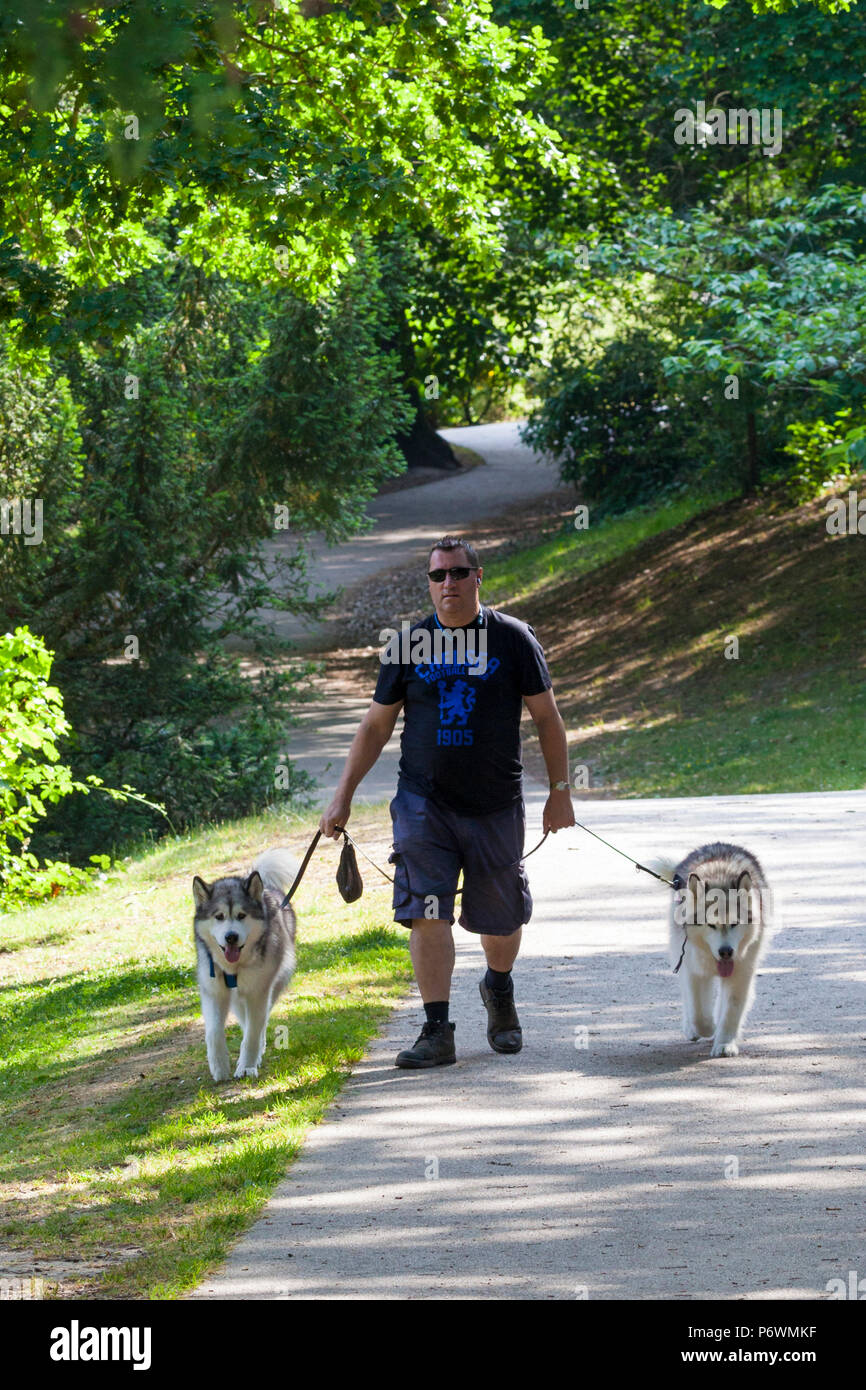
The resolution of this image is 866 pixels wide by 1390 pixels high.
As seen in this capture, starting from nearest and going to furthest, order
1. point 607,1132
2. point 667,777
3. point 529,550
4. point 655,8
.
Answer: point 607,1132 < point 667,777 < point 655,8 < point 529,550

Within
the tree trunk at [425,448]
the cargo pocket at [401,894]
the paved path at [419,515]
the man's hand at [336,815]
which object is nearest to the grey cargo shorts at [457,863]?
the cargo pocket at [401,894]

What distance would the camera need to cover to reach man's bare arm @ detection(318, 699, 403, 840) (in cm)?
681

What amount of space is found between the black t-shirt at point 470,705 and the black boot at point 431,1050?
1020 millimetres

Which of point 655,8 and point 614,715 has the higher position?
point 655,8

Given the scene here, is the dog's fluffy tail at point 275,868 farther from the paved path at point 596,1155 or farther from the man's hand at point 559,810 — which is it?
the man's hand at point 559,810

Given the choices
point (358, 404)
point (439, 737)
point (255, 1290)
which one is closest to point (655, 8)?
point (358, 404)

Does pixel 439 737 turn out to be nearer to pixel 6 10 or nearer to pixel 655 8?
pixel 6 10

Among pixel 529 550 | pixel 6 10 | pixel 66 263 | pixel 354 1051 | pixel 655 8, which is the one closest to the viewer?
pixel 6 10

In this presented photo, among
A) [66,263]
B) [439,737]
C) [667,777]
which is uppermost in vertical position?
[66,263]

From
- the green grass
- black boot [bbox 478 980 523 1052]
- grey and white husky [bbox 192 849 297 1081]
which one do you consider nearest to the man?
black boot [bbox 478 980 523 1052]

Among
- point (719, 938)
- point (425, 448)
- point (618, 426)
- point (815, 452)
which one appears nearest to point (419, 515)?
point (425, 448)

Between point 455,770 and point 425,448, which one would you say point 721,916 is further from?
point 425,448

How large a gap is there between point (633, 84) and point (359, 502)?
374 inches

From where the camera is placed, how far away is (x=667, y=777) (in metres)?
19.9
